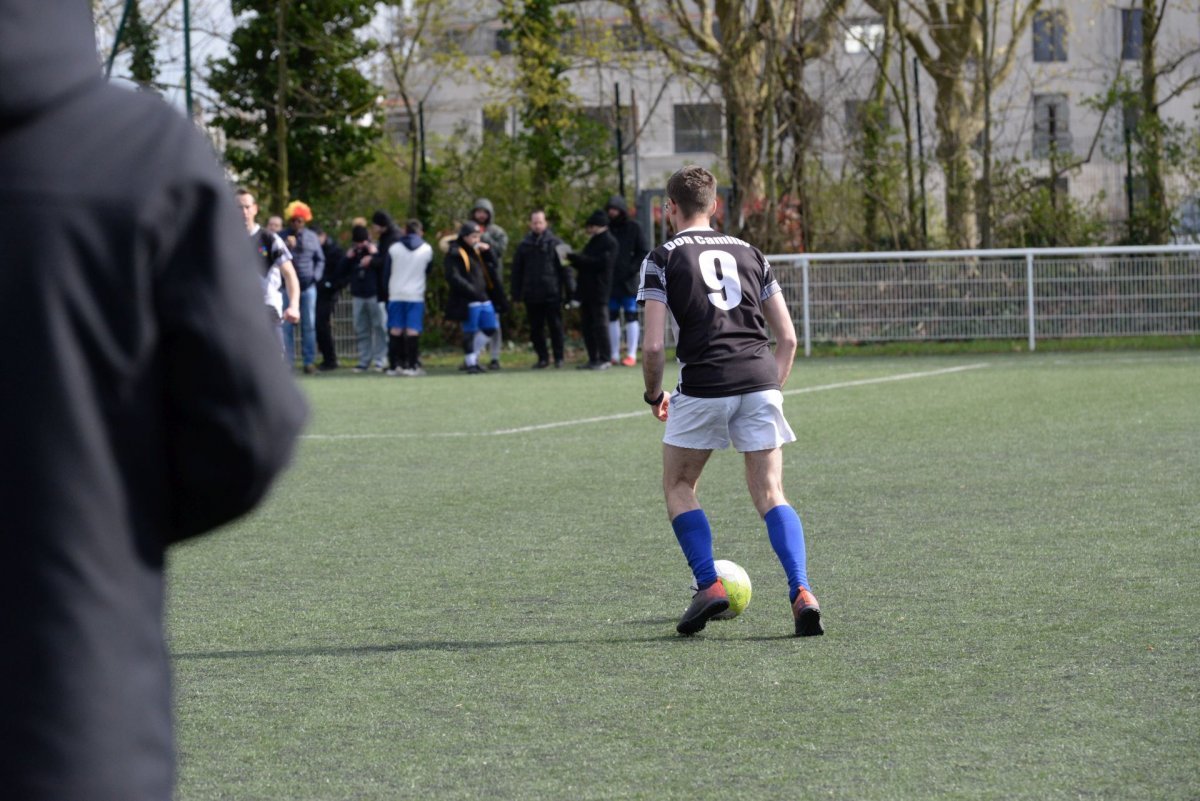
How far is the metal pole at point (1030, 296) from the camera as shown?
71.7 feet

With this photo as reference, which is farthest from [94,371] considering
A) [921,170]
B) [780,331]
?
[921,170]

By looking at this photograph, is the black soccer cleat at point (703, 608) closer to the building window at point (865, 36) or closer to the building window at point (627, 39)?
the building window at point (865, 36)

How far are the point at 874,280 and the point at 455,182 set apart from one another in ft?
25.1

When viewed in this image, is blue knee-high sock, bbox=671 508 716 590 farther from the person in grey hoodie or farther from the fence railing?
the fence railing

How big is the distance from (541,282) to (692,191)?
1503 cm

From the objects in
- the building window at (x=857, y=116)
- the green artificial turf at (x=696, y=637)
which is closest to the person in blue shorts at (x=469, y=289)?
the building window at (x=857, y=116)

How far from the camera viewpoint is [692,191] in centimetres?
611

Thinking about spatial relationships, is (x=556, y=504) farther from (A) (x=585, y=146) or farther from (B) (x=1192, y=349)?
(A) (x=585, y=146)

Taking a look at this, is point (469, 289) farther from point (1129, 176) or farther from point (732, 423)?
point (732, 423)

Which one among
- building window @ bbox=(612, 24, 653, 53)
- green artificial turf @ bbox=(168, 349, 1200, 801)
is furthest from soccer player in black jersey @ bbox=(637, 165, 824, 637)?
building window @ bbox=(612, 24, 653, 53)

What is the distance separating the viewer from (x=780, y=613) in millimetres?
6461

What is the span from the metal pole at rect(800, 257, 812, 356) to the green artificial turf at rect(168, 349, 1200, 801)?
9.99m

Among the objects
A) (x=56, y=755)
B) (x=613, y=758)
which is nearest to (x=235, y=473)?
(x=56, y=755)

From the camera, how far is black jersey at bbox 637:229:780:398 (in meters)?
6.13
